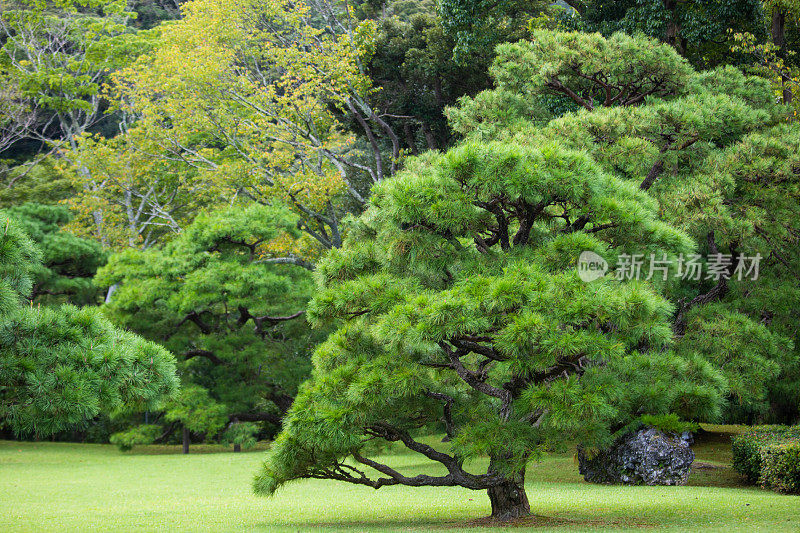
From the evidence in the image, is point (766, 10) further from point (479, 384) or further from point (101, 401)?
point (101, 401)

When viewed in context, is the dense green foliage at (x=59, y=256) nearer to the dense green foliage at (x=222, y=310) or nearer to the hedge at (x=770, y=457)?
the dense green foliage at (x=222, y=310)

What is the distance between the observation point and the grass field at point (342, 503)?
576cm

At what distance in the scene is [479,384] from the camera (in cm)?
548

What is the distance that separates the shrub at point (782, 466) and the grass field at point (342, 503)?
0.19 meters

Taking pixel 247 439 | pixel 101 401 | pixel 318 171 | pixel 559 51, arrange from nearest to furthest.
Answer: pixel 101 401 < pixel 559 51 < pixel 247 439 < pixel 318 171

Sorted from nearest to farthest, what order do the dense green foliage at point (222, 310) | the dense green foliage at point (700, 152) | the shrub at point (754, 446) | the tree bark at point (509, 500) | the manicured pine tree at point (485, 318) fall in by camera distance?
the manicured pine tree at point (485, 318) < the tree bark at point (509, 500) < the dense green foliage at point (700, 152) < the shrub at point (754, 446) < the dense green foliage at point (222, 310)

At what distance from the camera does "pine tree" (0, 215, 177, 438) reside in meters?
3.50

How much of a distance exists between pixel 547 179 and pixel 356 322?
6.42 feet

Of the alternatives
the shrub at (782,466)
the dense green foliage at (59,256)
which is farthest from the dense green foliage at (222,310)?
the shrub at (782,466)

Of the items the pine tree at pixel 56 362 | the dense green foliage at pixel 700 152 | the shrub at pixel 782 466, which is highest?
the dense green foliage at pixel 700 152

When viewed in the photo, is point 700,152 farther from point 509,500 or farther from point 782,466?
point 509,500

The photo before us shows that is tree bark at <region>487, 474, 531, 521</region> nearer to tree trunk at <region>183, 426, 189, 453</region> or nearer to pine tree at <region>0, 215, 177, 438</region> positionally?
pine tree at <region>0, 215, 177, 438</region>

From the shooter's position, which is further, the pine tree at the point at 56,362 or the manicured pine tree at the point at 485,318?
the manicured pine tree at the point at 485,318

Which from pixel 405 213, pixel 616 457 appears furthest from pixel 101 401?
pixel 616 457
